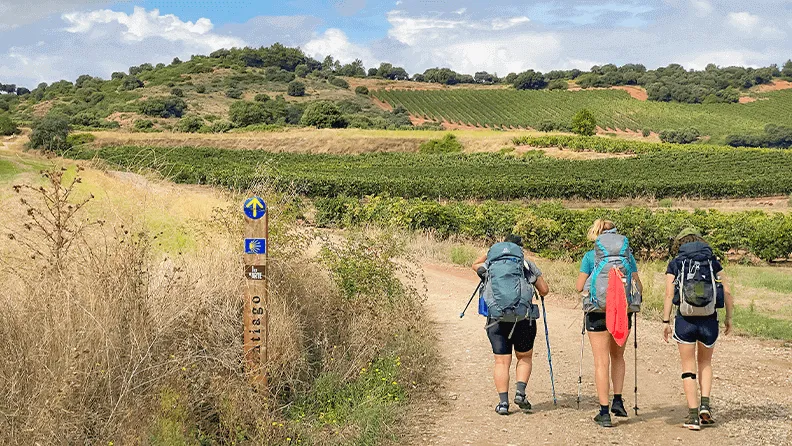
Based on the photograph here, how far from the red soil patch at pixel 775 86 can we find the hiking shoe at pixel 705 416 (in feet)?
457

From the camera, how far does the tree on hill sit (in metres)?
142

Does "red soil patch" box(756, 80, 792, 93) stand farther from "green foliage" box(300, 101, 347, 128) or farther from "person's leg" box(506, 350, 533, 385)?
"person's leg" box(506, 350, 533, 385)

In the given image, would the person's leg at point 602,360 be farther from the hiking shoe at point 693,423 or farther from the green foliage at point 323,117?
the green foliage at point 323,117

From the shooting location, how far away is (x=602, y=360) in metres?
7.81

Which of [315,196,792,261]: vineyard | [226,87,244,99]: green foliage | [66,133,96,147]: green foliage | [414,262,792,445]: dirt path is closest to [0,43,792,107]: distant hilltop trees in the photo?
[226,87,244,99]: green foliage

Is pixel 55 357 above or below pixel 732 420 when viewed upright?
above

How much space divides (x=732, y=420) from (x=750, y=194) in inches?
1460

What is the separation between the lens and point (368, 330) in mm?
9352

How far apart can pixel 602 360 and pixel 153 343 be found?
3797mm

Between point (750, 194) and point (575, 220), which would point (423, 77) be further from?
point (575, 220)

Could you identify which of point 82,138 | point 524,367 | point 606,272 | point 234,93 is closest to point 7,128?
point 82,138

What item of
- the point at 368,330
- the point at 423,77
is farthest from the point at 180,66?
the point at 368,330

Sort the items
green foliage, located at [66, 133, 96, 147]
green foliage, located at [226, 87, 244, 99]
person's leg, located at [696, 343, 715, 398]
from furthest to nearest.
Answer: green foliage, located at [226, 87, 244, 99] < green foliage, located at [66, 133, 96, 147] < person's leg, located at [696, 343, 715, 398]

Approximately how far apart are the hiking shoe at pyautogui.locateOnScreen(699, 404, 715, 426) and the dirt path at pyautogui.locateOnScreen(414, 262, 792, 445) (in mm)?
107
